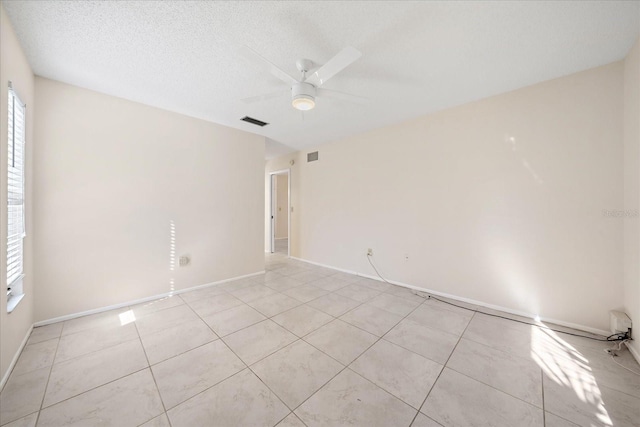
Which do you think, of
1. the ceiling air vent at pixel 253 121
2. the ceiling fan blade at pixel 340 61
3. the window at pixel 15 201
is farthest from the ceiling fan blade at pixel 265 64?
the window at pixel 15 201

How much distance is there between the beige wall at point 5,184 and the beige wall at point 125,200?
12cm

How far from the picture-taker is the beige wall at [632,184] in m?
1.75

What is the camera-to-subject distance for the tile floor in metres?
1.28

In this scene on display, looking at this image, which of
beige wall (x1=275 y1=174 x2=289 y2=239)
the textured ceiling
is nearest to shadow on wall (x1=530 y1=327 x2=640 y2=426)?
the textured ceiling

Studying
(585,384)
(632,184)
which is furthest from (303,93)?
(585,384)

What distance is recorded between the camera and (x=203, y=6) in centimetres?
146

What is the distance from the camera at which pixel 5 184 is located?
61.4 inches

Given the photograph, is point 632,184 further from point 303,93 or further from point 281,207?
point 281,207

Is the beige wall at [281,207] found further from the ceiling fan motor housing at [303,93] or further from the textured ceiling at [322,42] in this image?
the ceiling fan motor housing at [303,93]

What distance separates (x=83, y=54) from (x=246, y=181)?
2.23 m

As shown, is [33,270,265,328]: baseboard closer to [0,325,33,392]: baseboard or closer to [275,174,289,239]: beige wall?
[0,325,33,392]: baseboard

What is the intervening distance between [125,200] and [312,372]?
2.89m

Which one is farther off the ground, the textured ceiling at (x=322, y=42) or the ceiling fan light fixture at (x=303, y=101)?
the textured ceiling at (x=322, y=42)

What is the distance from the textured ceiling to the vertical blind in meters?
0.57
